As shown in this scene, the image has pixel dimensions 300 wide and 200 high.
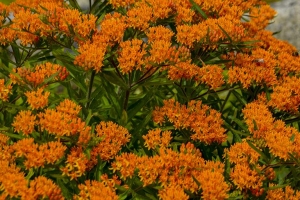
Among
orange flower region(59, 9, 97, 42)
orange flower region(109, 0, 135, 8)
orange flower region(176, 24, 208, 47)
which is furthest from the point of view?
orange flower region(109, 0, 135, 8)

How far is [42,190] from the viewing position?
225 cm

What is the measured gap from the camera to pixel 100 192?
92.1 inches

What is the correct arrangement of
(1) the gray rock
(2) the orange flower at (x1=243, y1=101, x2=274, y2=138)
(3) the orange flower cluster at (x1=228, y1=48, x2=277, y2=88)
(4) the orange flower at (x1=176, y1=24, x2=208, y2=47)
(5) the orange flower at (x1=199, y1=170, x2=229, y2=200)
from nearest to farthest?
(5) the orange flower at (x1=199, y1=170, x2=229, y2=200) → (2) the orange flower at (x1=243, y1=101, x2=274, y2=138) → (4) the orange flower at (x1=176, y1=24, x2=208, y2=47) → (3) the orange flower cluster at (x1=228, y1=48, x2=277, y2=88) → (1) the gray rock

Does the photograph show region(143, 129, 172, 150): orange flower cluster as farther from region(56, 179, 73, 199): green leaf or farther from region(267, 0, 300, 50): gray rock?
region(267, 0, 300, 50): gray rock

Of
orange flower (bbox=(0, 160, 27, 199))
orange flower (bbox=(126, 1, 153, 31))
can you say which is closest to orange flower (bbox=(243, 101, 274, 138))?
orange flower (bbox=(126, 1, 153, 31))

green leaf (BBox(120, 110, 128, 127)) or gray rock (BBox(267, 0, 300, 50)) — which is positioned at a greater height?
green leaf (BBox(120, 110, 128, 127))

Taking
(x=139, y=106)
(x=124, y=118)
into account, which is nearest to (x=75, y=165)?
(x=124, y=118)

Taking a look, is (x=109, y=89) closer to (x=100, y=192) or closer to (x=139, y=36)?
(x=139, y=36)

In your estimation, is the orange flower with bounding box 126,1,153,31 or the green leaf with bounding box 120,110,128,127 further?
the orange flower with bounding box 126,1,153,31

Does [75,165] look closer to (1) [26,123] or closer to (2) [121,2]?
(1) [26,123]

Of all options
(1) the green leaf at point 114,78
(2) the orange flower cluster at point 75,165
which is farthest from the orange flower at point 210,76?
(2) the orange flower cluster at point 75,165

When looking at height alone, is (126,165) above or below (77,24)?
below

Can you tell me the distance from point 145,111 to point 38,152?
1132mm

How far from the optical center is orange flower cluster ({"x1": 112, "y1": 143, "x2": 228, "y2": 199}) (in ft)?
7.84
